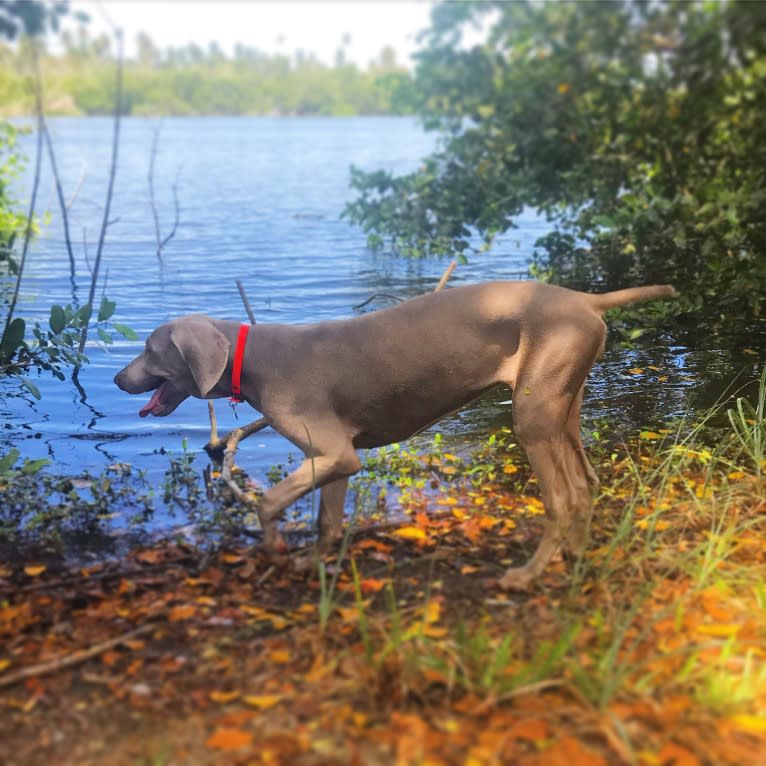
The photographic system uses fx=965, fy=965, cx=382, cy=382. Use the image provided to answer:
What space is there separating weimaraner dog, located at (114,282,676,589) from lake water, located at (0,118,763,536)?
196 cm

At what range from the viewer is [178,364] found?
548 centimetres

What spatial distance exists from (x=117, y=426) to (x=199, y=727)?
540 centimetres

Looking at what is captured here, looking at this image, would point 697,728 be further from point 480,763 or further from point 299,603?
point 299,603

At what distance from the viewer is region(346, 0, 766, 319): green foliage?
1073 cm

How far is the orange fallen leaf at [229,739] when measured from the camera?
3.42m

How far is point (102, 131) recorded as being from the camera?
86.4 m

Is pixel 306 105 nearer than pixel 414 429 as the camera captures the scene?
No

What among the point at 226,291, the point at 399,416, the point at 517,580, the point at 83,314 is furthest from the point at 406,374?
the point at 226,291

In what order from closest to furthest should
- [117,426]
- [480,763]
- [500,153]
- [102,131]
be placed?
1. [480,763]
2. [117,426]
3. [500,153]
4. [102,131]

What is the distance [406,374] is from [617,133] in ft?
26.2

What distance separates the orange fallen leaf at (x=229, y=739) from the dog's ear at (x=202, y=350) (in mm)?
2223

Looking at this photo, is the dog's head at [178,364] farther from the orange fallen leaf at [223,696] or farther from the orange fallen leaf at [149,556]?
the orange fallen leaf at [223,696]

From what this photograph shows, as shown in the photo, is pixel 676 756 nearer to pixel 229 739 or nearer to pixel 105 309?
pixel 229 739

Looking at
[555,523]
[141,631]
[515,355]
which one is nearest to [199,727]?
[141,631]
